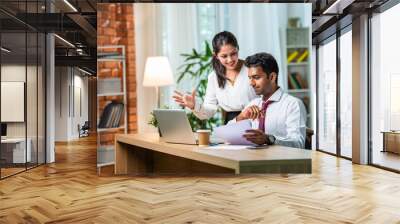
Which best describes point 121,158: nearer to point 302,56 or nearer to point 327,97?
point 302,56

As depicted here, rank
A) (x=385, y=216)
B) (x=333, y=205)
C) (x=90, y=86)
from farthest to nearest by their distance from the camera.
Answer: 1. (x=90, y=86)
2. (x=333, y=205)
3. (x=385, y=216)

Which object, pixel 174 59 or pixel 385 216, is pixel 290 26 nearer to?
pixel 174 59

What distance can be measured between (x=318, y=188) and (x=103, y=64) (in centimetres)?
281

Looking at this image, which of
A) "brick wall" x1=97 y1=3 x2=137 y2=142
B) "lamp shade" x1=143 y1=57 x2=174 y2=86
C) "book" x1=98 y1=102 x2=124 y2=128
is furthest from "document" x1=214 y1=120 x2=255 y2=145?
"book" x1=98 y1=102 x2=124 y2=128

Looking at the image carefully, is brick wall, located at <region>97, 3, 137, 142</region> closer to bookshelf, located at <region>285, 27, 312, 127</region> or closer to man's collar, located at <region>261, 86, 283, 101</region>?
man's collar, located at <region>261, 86, 283, 101</region>

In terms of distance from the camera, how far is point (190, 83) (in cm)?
481

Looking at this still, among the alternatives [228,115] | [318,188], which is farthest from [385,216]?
[228,115]

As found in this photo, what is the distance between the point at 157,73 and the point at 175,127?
2126 millimetres

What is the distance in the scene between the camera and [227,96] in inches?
181

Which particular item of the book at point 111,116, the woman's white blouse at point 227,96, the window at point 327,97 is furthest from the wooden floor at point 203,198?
the window at point 327,97

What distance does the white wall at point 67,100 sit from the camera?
13438 millimetres

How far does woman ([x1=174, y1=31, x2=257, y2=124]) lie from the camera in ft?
14.6

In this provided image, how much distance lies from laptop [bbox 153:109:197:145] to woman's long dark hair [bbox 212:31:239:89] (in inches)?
61.9

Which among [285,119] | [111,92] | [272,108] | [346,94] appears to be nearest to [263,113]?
[272,108]
